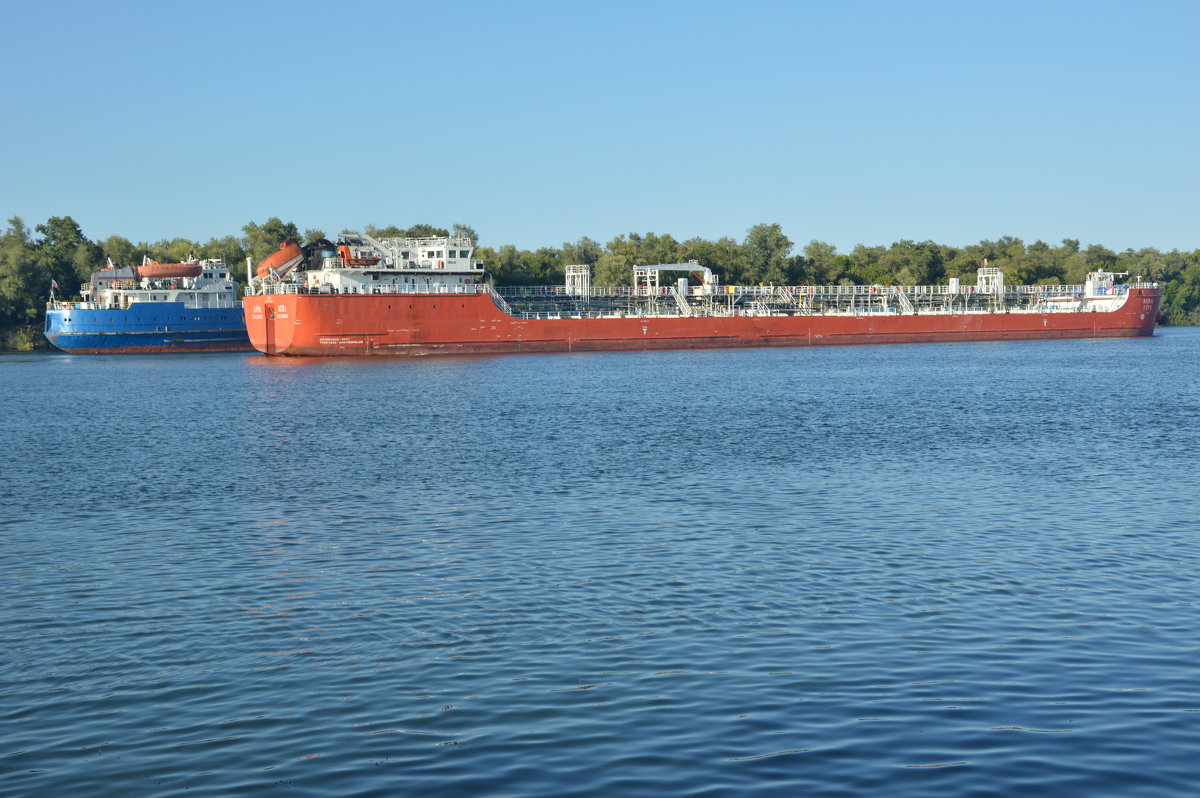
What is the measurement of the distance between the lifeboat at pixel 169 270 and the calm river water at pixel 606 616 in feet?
241

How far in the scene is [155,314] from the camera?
102m

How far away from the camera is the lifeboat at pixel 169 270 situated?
104 m

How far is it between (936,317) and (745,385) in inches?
2099

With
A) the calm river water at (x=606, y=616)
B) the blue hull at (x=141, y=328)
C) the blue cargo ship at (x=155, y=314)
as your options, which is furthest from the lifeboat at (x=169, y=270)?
the calm river water at (x=606, y=616)

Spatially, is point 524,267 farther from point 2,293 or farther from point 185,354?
point 2,293

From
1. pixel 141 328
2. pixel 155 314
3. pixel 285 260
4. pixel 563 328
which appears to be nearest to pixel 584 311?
pixel 563 328

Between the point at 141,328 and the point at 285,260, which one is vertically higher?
the point at 285,260

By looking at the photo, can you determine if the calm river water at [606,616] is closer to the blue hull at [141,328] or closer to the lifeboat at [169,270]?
the blue hull at [141,328]

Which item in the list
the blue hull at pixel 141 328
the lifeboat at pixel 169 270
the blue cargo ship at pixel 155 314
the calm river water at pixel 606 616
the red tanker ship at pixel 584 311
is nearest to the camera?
the calm river water at pixel 606 616

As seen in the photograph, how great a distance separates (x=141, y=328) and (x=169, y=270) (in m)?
6.96

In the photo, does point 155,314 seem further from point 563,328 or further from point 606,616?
point 606,616

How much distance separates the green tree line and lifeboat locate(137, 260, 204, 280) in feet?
90.7

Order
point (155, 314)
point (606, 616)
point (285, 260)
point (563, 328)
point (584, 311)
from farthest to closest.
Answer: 1. point (155, 314)
2. point (584, 311)
3. point (285, 260)
4. point (563, 328)
5. point (606, 616)

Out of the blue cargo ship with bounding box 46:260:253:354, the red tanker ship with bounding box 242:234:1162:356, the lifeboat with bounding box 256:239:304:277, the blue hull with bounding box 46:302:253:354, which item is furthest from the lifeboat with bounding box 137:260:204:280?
the lifeboat with bounding box 256:239:304:277
